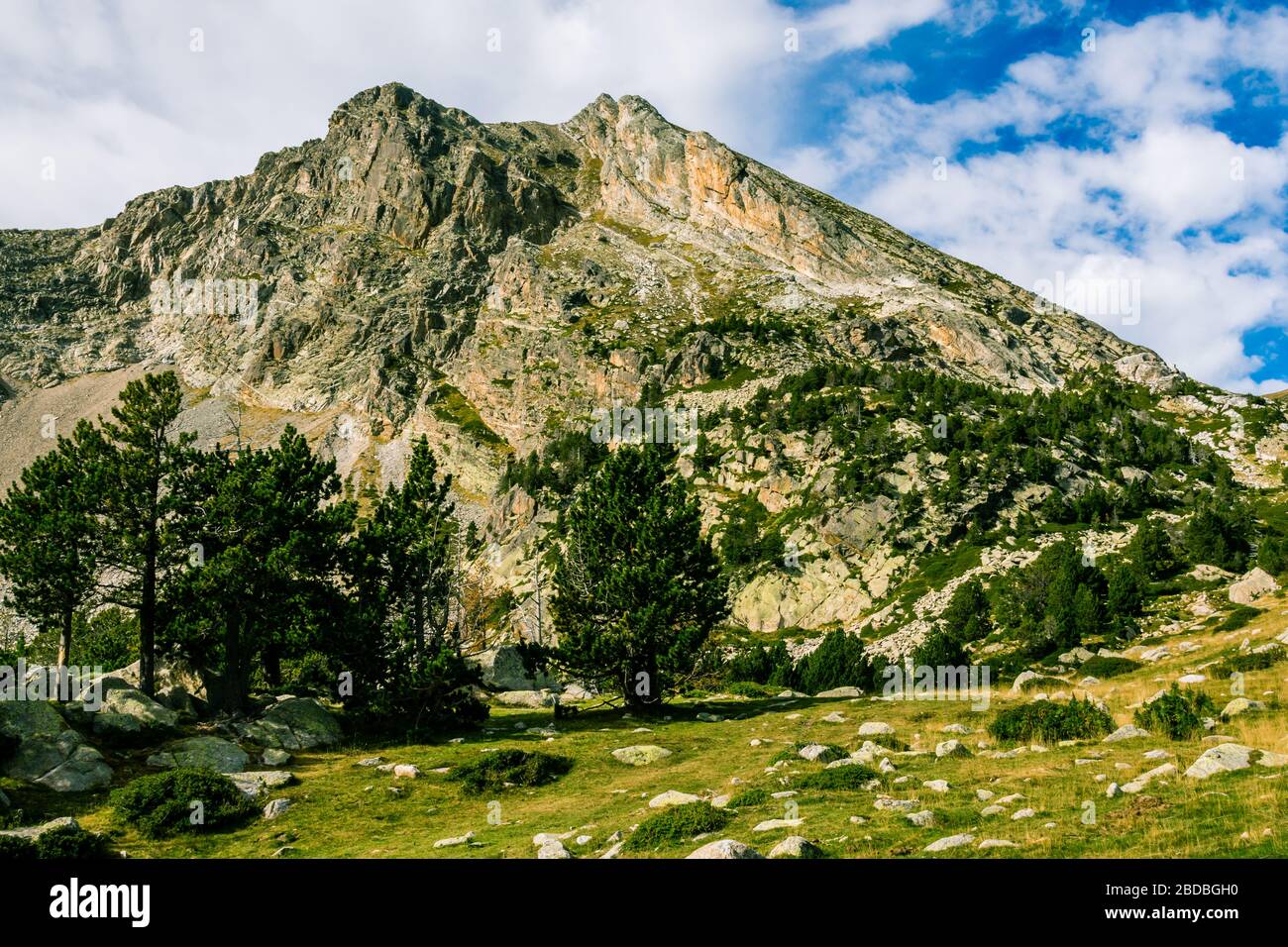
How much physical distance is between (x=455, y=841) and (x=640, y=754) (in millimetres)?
10405

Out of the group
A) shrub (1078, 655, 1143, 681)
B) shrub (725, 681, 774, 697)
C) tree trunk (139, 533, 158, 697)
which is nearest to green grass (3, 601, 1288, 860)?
shrub (1078, 655, 1143, 681)

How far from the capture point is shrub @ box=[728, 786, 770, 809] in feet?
47.6

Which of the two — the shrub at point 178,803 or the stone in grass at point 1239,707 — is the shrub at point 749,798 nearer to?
the stone in grass at point 1239,707

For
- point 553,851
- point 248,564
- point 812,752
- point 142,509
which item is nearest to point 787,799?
point 553,851

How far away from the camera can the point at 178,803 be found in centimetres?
1670

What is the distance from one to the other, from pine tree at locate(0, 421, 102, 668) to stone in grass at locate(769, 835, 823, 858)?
1251 inches

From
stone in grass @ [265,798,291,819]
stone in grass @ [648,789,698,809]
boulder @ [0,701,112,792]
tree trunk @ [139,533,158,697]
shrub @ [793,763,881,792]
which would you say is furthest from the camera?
tree trunk @ [139,533,158,697]

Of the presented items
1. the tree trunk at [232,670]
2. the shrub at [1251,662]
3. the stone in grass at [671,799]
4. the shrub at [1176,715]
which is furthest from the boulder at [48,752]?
the shrub at [1251,662]

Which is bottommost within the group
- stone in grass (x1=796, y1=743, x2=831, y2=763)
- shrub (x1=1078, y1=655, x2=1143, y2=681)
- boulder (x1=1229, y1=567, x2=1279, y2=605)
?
shrub (x1=1078, y1=655, x2=1143, y2=681)

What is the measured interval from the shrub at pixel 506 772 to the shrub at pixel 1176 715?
14.9m

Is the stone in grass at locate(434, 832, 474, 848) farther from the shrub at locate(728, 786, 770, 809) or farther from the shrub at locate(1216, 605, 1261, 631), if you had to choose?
the shrub at locate(1216, 605, 1261, 631)

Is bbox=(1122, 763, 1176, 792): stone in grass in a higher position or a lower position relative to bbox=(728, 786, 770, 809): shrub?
higher
